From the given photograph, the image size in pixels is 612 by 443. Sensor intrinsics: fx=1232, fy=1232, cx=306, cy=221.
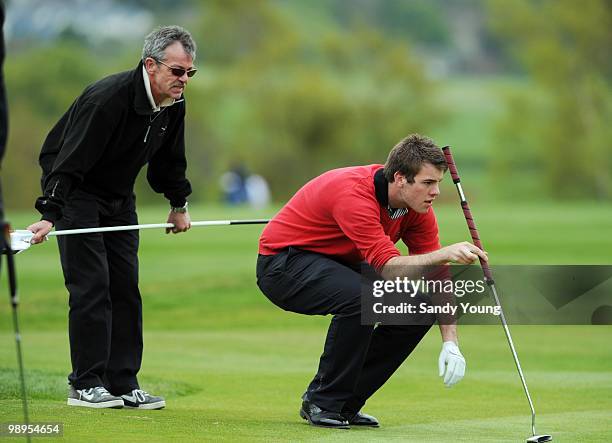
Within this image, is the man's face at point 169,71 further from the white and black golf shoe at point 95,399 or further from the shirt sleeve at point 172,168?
the white and black golf shoe at point 95,399

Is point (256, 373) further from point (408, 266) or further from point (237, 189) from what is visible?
point (237, 189)

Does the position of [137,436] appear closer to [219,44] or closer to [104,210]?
[104,210]

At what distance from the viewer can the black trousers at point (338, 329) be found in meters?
6.86

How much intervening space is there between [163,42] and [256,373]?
366 centimetres

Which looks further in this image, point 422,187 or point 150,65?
point 150,65

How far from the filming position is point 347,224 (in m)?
6.89

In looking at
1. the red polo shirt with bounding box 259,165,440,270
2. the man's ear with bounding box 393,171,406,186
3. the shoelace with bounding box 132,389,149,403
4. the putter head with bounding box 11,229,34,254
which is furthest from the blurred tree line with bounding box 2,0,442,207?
the man's ear with bounding box 393,171,406,186

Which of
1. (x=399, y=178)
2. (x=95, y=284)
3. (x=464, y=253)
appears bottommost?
(x=95, y=284)

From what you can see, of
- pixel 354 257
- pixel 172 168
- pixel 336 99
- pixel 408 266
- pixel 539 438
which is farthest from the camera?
pixel 336 99

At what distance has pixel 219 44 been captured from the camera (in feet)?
288

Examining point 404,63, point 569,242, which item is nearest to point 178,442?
point 569,242

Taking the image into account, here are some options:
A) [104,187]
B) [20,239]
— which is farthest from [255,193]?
[20,239]

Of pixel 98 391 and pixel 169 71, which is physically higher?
pixel 169 71

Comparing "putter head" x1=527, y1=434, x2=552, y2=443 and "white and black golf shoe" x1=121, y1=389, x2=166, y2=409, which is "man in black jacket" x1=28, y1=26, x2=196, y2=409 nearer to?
"white and black golf shoe" x1=121, y1=389, x2=166, y2=409
